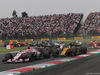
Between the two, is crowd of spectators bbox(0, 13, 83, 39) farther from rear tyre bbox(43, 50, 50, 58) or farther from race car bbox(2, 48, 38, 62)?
race car bbox(2, 48, 38, 62)

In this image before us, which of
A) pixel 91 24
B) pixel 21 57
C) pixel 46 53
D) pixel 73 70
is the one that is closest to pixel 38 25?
pixel 91 24

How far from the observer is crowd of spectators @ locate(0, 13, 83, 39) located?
37.4m

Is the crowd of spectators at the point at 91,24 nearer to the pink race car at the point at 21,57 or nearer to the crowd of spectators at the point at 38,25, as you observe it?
the crowd of spectators at the point at 38,25

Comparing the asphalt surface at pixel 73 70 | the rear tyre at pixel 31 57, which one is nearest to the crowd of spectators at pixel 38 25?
the rear tyre at pixel 31 57

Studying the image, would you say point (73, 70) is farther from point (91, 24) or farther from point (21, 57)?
point (91, 24)

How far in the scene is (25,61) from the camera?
870cm

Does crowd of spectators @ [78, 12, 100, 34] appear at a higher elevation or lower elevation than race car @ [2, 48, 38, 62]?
higher

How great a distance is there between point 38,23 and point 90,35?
14563mm

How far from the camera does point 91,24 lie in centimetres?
3750

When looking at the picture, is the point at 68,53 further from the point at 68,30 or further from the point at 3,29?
the point at 3,29

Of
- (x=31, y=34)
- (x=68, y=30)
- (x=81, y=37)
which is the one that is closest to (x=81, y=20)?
(x=68, y=30)

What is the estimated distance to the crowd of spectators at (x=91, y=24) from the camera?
35.2m

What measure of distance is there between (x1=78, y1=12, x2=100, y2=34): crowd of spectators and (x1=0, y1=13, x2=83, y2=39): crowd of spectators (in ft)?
6.09

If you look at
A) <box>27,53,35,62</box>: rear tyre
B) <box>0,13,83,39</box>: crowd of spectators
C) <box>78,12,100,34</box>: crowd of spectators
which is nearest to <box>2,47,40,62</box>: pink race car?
<box>27,53,35,62</box>: rear tyre
